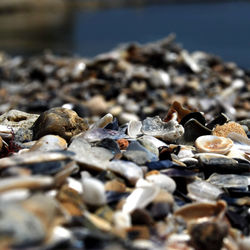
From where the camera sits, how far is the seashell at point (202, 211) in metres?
1.64

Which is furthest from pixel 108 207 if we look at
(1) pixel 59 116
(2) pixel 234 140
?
(2) pixel 234 140

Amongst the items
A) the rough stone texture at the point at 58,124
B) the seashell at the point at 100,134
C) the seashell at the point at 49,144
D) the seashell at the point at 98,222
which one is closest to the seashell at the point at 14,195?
the seashell at the point at 98,222

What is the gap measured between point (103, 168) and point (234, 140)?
3.19 ft

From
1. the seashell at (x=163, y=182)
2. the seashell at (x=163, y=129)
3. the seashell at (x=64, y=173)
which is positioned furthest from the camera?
the seashell at (x=163, y=129)

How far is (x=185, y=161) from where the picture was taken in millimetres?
2146

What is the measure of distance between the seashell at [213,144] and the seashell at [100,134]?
426mm

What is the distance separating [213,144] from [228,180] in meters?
0.34

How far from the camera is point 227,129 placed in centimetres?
256

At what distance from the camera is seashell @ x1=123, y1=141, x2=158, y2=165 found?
1968mm

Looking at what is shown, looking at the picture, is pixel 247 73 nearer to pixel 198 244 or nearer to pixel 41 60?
pixel 41 60

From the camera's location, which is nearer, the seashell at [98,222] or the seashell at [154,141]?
the seashell at [98,222]

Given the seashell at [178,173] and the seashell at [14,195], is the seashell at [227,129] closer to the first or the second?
the seashell at [178,173]

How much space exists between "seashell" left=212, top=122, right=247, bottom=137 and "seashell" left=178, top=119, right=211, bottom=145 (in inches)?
2.6

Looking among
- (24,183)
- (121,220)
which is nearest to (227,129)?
(121,220)
